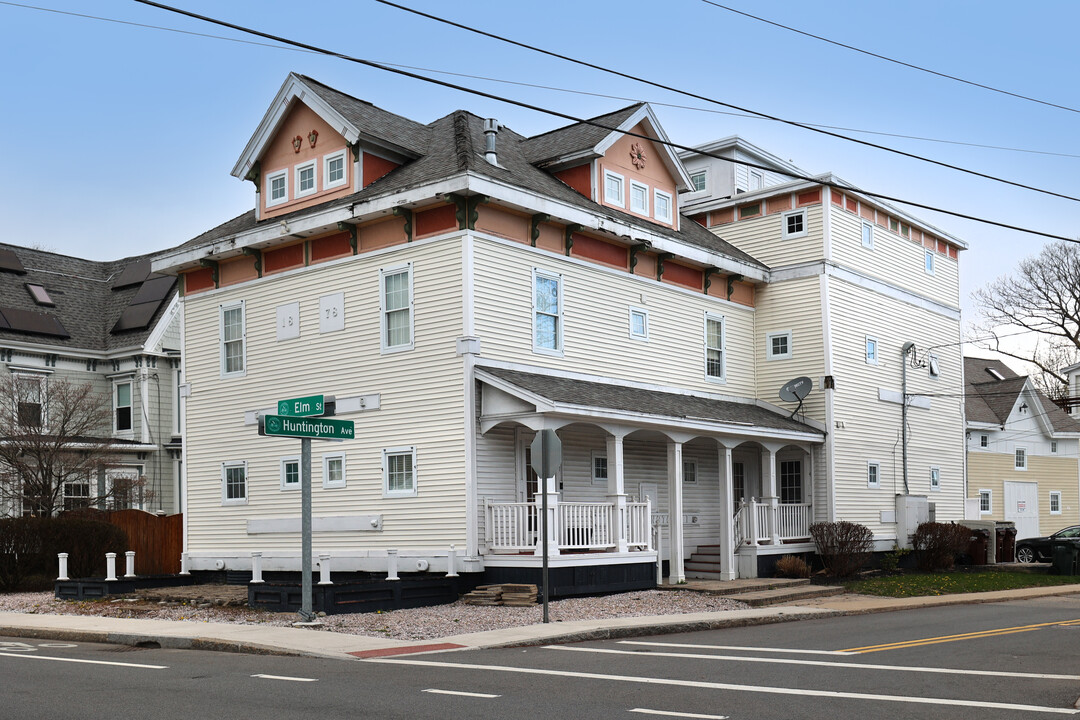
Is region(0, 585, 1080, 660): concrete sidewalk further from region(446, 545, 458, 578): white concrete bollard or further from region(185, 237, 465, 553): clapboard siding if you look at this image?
region(185, 237, 465, 553): clapboard siding

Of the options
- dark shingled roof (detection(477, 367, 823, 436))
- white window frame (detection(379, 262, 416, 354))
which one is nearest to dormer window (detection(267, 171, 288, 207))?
white window frame (detection(379, 262, 416, 354))

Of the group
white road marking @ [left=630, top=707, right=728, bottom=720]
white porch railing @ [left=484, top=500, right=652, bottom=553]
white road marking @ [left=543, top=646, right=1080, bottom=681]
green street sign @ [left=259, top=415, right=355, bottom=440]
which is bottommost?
white road marking @ [left=543, top=646, right=1080, bottom=681]

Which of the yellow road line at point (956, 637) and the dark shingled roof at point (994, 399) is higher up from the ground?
the dark shingled roof at point (994, 399)

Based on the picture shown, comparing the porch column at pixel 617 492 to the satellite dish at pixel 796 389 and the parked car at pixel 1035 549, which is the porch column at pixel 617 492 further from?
the parked car at pixel 1035 549

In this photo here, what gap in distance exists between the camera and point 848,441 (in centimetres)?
2884

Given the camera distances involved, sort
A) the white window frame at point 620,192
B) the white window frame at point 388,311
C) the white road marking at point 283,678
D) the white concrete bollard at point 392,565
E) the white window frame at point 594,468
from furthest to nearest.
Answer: the white window frame at point 620,192 → the white window frame at point 594,468 → the white window frame at point 388,311 → the white concrete bollard at point 392,565 → the white road marking at point 283,678

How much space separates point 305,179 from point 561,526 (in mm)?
9639

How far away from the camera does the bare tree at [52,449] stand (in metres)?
30.4

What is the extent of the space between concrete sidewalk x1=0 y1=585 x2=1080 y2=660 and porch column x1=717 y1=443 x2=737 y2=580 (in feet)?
14.9

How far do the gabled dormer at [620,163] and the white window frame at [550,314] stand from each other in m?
2.85

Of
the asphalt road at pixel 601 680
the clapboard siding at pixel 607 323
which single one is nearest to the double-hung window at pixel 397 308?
the clapboard siding at pixel 607 323

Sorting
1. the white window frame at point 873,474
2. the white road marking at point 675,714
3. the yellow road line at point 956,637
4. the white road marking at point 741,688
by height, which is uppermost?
the white window frame at point 873,474

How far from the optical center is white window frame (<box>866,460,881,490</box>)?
2956cm

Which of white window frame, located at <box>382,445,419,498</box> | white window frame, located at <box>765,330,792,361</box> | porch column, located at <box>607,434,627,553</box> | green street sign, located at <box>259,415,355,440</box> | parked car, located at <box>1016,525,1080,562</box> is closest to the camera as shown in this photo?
green street sign, located at <box>259,415,355,440</box>
